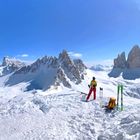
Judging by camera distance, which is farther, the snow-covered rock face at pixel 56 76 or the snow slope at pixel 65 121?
the snow-covered rock face at pixel 56 76

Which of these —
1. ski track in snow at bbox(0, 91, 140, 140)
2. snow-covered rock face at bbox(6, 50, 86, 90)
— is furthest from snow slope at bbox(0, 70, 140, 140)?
snow-covered rock face at bbox(6, 50, 86, 90)

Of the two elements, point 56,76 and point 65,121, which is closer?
point 65,121

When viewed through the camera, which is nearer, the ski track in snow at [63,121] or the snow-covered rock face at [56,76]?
the ski track in snow at [63,121]

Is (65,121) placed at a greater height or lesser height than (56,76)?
lesser

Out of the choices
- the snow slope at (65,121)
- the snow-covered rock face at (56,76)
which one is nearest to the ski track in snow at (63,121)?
the snow slope at (65,121)

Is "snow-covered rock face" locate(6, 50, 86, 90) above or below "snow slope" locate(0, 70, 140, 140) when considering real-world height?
above

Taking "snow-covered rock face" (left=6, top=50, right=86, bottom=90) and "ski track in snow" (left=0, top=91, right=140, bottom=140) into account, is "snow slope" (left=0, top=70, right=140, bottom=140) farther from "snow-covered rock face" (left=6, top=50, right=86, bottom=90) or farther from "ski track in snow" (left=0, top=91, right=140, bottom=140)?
"snow-covered rock face" (left=6, top=50, right=86, bottom=90)

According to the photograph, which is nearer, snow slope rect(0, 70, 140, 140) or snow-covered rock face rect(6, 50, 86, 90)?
snow slope rect(0, 70, 140, 140)

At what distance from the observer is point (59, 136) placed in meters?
22.6

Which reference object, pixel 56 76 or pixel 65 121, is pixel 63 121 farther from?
pixel 56 76

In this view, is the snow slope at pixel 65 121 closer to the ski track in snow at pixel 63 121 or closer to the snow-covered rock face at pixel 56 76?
the ski track in snow at pixel 63 121

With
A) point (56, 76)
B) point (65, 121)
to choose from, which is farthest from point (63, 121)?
point (56, 76)

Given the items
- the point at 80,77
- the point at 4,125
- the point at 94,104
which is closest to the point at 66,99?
the point at 94,104

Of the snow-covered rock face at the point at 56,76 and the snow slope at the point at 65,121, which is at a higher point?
the snow-covered rock face at the point at 56,76
